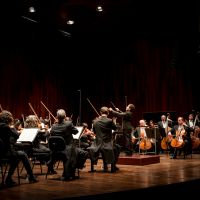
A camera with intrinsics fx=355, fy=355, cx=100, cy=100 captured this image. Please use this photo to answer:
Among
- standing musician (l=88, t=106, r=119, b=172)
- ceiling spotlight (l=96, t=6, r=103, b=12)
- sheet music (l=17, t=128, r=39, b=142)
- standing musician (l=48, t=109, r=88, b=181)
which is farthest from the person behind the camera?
ceiling spotlight (l=96, t=6, r=103, b=12)

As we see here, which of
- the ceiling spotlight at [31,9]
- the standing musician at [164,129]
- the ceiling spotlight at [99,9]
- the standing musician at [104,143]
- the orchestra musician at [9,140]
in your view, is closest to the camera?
the orchestra musician at [9,140]

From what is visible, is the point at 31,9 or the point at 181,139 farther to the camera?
the point at 31,9

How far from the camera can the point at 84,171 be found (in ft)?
24.0

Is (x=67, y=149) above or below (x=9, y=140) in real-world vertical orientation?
below

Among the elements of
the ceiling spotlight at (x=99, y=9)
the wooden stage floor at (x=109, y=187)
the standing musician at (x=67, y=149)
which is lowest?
the wooden stage floor at (x=109, y=187)

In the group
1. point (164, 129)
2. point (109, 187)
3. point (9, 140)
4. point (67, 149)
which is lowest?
point (109, 187)

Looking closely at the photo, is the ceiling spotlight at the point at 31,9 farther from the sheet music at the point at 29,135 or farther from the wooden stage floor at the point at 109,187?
the wooden stage floor at the point at 109,187

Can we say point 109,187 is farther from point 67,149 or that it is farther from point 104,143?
point 104,143

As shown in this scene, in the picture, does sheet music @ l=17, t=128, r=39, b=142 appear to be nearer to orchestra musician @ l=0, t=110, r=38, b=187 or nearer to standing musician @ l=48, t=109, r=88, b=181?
standing musician @ l=48, t=109, r=88, b=181

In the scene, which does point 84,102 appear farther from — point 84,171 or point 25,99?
point 84,171

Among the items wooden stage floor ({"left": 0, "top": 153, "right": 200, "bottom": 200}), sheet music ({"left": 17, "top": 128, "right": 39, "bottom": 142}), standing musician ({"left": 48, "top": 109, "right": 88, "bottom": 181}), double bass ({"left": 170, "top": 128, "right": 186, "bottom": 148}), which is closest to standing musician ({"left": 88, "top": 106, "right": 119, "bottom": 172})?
wooden stage floor ({"left": 0, "top": 153, "right": 200, "bottom": 200})

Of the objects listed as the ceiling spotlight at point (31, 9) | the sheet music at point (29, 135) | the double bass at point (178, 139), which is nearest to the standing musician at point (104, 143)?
the sheet music at point (29, 135)

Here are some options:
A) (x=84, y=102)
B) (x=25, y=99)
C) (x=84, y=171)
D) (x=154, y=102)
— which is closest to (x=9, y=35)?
(x=25, y=99)

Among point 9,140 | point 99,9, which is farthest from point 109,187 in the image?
point 99,9
